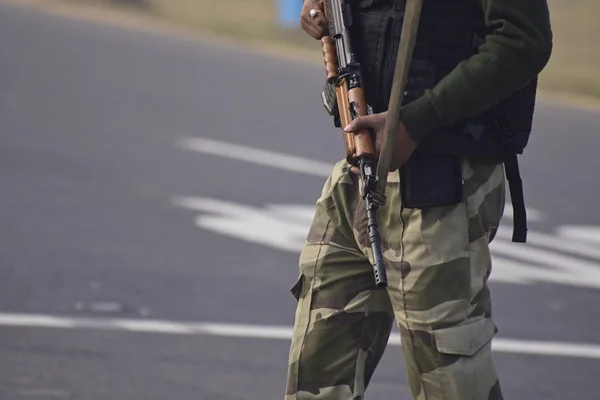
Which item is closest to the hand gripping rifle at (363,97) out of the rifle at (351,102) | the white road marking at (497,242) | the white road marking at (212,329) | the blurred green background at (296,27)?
the rifle at (351,102)

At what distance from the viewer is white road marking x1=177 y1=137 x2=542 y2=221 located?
9898mm

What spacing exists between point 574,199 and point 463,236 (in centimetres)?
611

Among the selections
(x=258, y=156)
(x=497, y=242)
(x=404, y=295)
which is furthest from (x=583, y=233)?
(x=404, y=295)

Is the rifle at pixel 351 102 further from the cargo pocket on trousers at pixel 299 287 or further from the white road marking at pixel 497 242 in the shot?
the white road marking at pixel 497 242

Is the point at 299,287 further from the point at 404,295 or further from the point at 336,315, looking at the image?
the point at 404,295

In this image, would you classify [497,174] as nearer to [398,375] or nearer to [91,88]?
[398,375]

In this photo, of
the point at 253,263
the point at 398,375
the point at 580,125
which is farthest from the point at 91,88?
the point at 398,375

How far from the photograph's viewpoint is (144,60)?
1351 cm

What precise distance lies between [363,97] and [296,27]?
504 inches

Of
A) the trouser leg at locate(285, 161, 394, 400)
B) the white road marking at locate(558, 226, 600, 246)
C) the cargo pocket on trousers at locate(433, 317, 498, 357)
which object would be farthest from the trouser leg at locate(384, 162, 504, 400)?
the white road marking at locate(558, 226, 600, 246)

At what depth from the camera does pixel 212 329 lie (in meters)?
6.30

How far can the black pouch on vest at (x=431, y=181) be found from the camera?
3.51 metres

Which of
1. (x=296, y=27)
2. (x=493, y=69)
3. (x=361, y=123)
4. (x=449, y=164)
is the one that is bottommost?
(x=449, y=164)

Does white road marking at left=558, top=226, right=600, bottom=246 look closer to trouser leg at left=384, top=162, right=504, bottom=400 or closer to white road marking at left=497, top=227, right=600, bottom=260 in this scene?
white road marking at left=497, top=227, right=600, bottom=260
